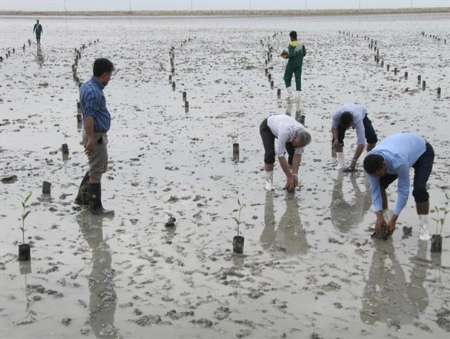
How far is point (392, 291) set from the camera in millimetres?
5855

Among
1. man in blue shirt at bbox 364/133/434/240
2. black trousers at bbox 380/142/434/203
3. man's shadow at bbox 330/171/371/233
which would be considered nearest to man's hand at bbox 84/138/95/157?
→ man's shadow at bbox 330/171/371/233

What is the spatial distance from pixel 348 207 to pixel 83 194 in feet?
11.6

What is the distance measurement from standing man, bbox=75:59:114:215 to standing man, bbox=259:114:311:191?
2.26 metres

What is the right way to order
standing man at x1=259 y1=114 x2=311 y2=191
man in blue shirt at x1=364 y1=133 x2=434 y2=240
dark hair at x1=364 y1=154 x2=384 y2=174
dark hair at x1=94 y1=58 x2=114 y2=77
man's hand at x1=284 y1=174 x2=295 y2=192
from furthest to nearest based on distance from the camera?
man's hand at x1=284 y1=174 x2=295 y2=192 → standing man at x1=259 y1=114 x2=311 y2=191 → dark hair at x1=94 y1=58 x2=114 y2=77 → man in blue shirt at x1=364 y1=133 x2=434 y2=240 → dark hair at x1=364 y1=154 x2=384 y2=174

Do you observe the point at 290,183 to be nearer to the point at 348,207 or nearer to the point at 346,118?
the point at 348,207

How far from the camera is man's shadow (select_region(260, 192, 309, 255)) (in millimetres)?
6969

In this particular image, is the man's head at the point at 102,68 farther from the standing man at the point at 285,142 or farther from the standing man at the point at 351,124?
the standing man at the point at 351,124

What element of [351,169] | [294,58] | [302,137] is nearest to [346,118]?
[351,169]

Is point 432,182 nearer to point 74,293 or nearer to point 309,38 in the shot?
point 74,293

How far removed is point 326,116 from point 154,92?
236 inches

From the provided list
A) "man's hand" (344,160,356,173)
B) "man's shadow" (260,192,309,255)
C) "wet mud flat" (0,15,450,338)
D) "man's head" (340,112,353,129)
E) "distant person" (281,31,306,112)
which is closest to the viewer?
"wet mud flat" (0,15,450,338)

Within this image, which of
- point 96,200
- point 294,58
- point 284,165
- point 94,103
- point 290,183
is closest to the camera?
point 94,103

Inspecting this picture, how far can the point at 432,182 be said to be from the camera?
30.2ft

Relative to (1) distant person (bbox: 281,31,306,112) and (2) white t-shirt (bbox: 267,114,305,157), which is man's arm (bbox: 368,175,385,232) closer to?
(2) white t-shirt (bbox: 267,114,305,157)
